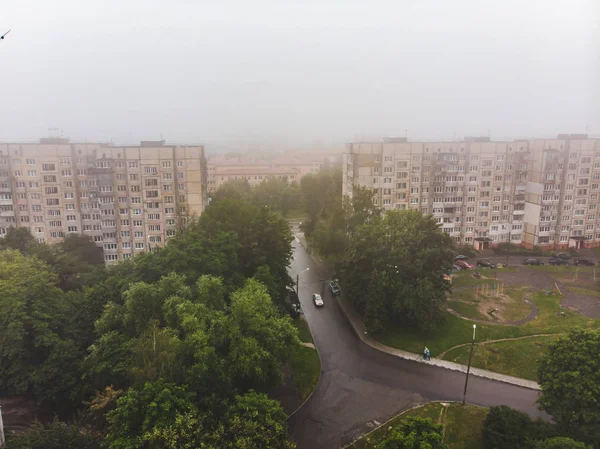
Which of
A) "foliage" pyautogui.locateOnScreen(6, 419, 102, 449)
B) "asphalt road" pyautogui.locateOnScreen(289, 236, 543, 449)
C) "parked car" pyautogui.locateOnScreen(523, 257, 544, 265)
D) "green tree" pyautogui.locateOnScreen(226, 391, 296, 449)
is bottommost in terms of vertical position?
"asphalt road" pyautogui.locateOnScreen(289, 236, 543, 449)

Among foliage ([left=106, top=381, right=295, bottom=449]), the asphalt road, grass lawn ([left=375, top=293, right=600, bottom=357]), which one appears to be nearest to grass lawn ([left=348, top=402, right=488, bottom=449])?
the asphalt road

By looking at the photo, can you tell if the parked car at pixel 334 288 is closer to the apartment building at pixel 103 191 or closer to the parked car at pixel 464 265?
the parked car at pixel 464 265

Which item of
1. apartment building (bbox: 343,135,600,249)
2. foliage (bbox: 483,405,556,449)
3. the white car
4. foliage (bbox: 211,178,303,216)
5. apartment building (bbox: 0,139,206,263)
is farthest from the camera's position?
foliage (bbox: 211,178,303,216)

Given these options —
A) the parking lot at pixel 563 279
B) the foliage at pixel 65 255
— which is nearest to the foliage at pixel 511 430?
the parking lot at pixel 563 279

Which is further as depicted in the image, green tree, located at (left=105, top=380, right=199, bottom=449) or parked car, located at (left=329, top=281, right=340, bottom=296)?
parked car, located at (left=329, top=281, right=340, bottom=296)

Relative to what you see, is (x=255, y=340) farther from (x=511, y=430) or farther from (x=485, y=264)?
(x=485, y=264)

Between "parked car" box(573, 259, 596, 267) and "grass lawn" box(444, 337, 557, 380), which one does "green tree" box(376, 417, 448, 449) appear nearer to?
"grass lawn" box(444, 337, 557, 380)

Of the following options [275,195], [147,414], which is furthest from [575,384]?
[275,195]
